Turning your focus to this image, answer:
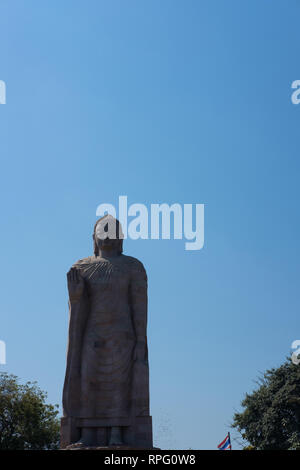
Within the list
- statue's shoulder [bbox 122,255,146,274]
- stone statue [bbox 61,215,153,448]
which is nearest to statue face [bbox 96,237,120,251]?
stone statue [bbox 61,215,153,448]

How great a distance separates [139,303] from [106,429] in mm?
3110

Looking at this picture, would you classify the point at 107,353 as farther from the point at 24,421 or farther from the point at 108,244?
the point at 24,421

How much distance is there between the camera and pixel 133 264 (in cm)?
1736

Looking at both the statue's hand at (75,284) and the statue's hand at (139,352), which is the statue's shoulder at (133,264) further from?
the statue's hand at (139,352)

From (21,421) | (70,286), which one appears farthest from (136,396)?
(21,421)

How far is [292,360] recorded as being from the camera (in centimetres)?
4116

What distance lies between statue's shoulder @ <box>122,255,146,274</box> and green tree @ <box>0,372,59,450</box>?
22.5m

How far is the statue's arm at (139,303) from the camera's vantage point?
1683 cm

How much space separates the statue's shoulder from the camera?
17.2 m

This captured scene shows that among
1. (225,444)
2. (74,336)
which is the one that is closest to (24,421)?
(225,444)

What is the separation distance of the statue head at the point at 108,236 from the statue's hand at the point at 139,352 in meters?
2.49

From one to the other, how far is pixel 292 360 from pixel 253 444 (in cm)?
544

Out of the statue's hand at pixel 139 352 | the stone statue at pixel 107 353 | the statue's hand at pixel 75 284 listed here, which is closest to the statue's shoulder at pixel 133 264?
the stone statue at pixel 107 353
